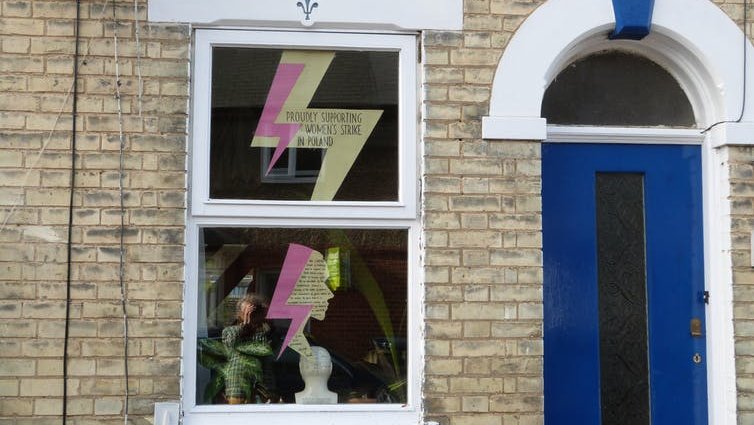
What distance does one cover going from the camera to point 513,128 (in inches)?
201

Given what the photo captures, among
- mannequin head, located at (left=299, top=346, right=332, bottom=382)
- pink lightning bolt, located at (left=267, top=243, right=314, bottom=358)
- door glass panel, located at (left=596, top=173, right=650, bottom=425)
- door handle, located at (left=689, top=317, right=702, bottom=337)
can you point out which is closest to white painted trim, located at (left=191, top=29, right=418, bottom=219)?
pink lightning bolt, located at (left=267, top=243, right=314, bottom=358)

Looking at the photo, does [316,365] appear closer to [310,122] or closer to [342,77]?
[310,122]

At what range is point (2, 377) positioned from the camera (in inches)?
189

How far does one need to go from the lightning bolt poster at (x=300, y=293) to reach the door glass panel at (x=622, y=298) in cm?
158

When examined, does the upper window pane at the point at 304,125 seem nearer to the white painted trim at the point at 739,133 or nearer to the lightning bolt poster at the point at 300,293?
the lightning bolt poster at the point at 300,293

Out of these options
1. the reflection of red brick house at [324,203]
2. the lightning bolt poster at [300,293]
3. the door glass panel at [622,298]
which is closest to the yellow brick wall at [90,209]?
the reflection of red brick house at [324,203]

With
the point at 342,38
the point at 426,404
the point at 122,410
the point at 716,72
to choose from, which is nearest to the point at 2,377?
Result: the point at 122,410

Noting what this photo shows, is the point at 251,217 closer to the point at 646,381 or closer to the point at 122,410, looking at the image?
the point at 122,410

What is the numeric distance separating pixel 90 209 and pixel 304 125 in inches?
48.2

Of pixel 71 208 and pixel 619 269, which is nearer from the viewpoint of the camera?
pixel 71 208

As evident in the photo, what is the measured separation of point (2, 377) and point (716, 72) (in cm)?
415

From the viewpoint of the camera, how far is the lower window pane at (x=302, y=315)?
510cm

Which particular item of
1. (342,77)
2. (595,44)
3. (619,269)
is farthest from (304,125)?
(619,269)

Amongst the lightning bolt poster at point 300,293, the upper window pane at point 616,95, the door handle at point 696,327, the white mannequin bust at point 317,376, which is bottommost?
the white mannequin bust at point 317,376
